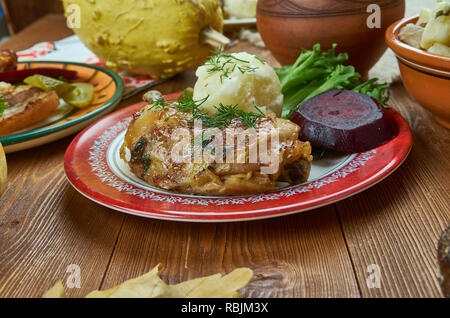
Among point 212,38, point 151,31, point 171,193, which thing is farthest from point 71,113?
point 171,193

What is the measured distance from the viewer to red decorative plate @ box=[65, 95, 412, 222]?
0.94m

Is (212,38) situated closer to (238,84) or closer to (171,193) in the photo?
(238,84)

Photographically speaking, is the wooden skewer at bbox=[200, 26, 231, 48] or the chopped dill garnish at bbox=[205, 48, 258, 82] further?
the wooden skewer at bbox=[200, 26, 231, 48]

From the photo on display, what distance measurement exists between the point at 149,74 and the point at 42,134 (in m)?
0.76

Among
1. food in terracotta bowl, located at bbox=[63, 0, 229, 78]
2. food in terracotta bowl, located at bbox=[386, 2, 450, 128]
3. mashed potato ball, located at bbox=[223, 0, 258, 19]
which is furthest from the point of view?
mashed potato ball, located at bbox=[223, 0, 258, 19]

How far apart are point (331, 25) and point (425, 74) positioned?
0.47m

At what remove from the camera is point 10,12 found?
4.10 m

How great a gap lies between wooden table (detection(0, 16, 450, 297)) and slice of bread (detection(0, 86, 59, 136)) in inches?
13.3

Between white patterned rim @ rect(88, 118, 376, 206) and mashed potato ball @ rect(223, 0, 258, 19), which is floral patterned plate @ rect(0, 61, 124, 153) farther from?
mashed potato ball @ rect(223, 0, 258, 19)

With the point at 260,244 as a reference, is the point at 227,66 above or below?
above

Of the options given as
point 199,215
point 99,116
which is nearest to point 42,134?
point 99,116

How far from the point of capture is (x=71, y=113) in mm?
1697

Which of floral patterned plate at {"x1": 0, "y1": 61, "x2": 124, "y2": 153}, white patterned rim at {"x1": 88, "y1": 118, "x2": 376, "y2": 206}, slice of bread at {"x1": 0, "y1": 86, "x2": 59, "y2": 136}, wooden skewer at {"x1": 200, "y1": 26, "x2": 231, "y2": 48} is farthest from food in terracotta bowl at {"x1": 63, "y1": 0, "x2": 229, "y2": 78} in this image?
white patterned rim at {"x1": 88, "y1": 118, "x2": 376, "y2": 206}
